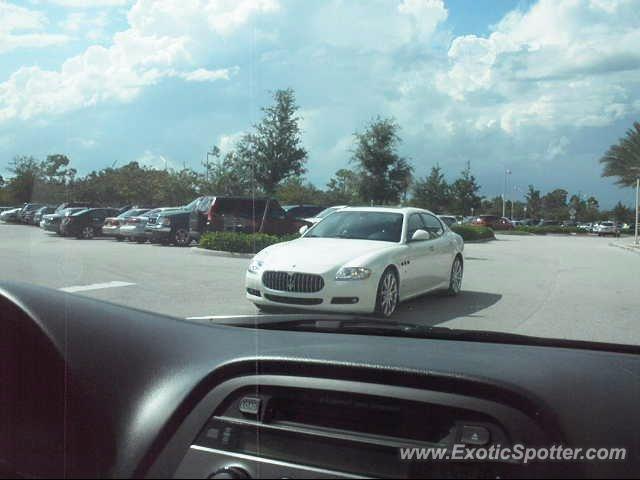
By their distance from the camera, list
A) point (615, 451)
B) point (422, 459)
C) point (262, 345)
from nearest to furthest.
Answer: point (422, 459)
point (615, 451)
point (262, 345)

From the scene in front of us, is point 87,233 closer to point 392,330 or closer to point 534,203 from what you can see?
point 392,330

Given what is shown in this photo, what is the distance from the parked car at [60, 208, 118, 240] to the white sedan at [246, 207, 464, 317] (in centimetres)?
314

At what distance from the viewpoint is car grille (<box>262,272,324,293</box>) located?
320 inches

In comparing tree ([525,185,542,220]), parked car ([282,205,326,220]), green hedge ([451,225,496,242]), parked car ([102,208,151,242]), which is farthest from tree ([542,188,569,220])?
parked car ([102,208,151,242])

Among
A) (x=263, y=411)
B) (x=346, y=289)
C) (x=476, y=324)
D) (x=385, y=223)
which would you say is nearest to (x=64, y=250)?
(x=263, y=411)

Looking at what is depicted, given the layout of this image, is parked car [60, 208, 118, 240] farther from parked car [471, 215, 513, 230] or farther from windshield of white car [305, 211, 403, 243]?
parked car [471, 215, 513, 230]

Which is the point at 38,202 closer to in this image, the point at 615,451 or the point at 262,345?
the point at 262,345

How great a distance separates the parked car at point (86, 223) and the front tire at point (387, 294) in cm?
398

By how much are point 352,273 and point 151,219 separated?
11.5ft

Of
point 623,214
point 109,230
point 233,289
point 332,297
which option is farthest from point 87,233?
point 623,214

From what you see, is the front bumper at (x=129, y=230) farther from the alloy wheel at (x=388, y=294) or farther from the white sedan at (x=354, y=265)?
the alloy wheel at (x=388, y=294)

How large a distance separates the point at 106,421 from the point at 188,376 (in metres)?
0.27

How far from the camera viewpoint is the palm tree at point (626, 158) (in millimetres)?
27719

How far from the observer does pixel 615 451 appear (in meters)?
1.76
